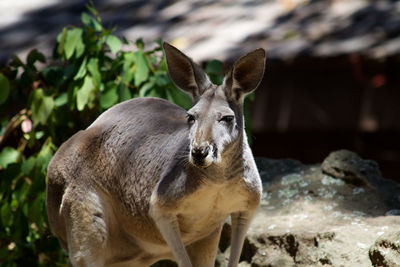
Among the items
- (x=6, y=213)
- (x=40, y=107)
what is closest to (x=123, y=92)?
(x=40, y=107)

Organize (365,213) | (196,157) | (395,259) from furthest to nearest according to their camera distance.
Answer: (365,213) → (395,259) → (196,157)

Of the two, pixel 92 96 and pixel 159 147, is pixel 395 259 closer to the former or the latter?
pixel 159 147

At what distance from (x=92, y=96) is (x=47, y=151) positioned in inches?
17.7

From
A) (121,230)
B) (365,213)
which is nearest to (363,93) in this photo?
(365,213)

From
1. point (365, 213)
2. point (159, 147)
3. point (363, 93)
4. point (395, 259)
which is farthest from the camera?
point (363, 93)

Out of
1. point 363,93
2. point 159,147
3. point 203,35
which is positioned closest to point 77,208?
point 159,147

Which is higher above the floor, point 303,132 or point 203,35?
point 203,35

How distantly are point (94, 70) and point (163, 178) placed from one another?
1397mm

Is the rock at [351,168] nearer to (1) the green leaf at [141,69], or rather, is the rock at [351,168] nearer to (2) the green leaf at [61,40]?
(1) the green leaf at [141,69]

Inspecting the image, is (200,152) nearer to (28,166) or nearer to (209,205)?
(209,205)

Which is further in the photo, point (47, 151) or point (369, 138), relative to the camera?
point (369, 138)

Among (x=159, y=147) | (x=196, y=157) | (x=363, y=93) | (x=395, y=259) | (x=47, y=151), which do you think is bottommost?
(x=363, y=93)

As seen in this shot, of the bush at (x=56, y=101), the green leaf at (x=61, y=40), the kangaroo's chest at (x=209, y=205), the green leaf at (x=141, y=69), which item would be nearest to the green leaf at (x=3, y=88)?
the bush at (x=56, y=101)

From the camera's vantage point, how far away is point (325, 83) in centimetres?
580
